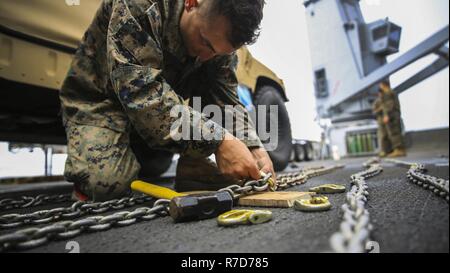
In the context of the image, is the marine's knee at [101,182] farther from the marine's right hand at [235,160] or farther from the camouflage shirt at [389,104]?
the camouflage shirt at [389,104]

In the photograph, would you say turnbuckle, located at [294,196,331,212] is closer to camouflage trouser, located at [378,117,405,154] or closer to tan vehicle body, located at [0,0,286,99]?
tan vehicle body, located at [0,0,286,99]

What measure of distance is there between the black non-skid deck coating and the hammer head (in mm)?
24

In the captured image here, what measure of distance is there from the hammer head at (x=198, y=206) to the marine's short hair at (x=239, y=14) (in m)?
0.57

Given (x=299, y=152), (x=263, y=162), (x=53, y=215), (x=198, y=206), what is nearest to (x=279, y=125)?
(x=263, y=162)

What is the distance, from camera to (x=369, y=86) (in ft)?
24.2

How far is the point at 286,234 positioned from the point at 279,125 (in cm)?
210

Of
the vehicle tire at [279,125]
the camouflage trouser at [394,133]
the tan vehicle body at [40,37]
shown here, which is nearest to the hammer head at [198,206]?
the tan vehicle body at [40,37]

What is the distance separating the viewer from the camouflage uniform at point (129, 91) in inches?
37.0

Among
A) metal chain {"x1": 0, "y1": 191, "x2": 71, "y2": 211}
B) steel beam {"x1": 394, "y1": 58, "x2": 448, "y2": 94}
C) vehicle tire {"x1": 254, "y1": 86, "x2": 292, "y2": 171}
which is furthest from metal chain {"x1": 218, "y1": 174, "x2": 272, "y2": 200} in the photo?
steel beam {"x1": 394, "y1": 58, "x2": 448, "y2": 94}

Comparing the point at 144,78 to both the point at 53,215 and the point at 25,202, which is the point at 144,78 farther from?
the point at 25,202

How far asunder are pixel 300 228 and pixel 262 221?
4.2 inches
